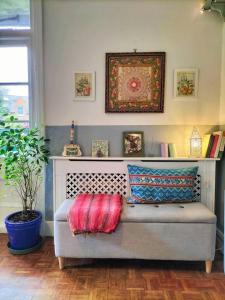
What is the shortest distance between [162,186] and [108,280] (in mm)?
932

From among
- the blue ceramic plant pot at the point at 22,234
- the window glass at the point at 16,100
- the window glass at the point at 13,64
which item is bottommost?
the blue ceramic plant pot at the point at 22,234

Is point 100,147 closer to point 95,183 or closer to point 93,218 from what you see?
point 95,183

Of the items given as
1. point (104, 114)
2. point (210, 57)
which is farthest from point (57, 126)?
point (210, 57)

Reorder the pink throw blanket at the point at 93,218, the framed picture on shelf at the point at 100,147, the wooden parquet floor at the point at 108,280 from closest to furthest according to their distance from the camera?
1. the wooden parquet floor at the point at 108,280
2. the pink throw blanket at the point at 93,218
3. the framed picture on shelf at the point at 100,147

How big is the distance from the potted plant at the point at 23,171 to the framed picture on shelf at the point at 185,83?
1525 mm

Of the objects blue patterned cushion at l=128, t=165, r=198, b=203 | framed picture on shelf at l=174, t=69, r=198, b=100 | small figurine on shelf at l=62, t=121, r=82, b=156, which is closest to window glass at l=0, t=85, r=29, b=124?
small figurine on shelf at l=62, t=121, r=82, b=156

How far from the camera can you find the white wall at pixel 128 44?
2502 millimetres

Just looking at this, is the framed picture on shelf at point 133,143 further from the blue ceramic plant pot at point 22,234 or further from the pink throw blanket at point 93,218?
the blue ceramic plant pot at point 22,234

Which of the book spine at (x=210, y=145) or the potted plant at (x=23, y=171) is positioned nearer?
the potted plant at (x=23, y=171)

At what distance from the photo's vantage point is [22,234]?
233 cm

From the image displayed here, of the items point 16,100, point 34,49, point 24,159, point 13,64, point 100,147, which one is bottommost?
point 24,159

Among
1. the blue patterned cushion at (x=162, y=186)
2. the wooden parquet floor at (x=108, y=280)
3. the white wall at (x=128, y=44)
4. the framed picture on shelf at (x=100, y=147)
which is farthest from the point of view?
the framed picture on shelf at (x=100, y=147)

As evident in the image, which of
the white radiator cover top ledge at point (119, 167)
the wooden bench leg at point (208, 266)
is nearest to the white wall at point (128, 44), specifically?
the white radiator cover top ledge at point (119, 167)

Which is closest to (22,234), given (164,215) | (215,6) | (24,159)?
(24,159)
